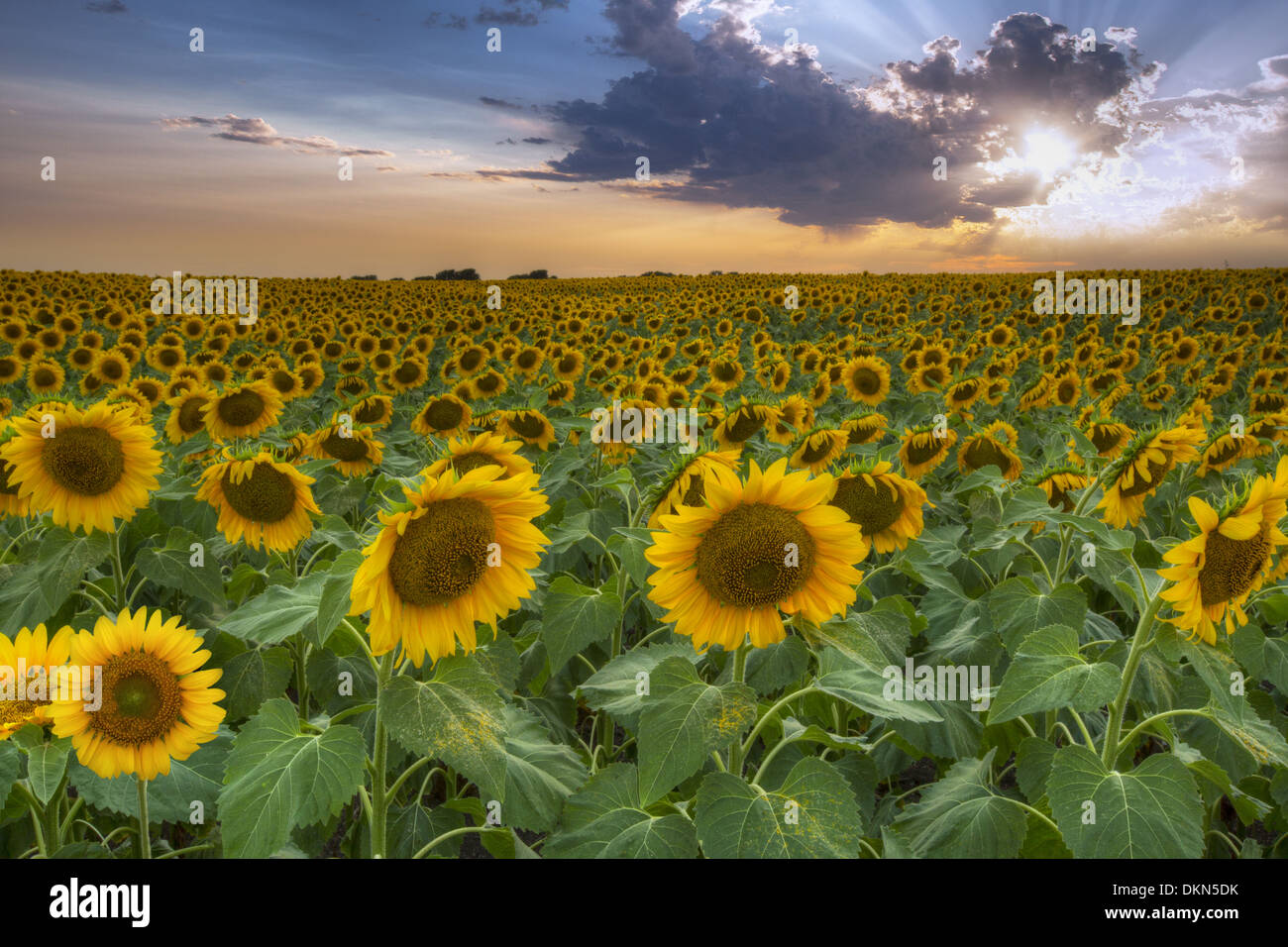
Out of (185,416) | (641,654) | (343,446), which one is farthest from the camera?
(185,416)

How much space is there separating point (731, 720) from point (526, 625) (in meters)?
2.17

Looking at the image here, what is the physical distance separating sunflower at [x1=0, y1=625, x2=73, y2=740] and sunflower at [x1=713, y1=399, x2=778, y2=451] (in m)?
4.34

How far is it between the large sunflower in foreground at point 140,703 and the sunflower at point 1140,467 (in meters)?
3.92

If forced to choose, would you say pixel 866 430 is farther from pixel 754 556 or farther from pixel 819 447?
pixel 754 556

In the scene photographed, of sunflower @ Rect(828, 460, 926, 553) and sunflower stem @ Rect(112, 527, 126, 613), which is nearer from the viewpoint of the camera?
sunflower @ Rect(828, 460, 926, 553)

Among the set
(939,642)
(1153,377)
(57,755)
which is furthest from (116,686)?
(1153,377)

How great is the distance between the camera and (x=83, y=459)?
377 cm

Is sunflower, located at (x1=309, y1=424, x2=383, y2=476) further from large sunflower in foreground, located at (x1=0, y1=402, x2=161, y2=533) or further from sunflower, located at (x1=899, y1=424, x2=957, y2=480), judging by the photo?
sunflower, located at (x1=899, y1=424, x2=957, y2=480)

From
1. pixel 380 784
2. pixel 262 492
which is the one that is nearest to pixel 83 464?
pixel 262 492

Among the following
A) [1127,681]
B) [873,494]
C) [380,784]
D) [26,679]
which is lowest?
[380,784]

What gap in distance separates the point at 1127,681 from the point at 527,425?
5265 millimetres

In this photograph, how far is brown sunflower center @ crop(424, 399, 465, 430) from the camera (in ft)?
25.5

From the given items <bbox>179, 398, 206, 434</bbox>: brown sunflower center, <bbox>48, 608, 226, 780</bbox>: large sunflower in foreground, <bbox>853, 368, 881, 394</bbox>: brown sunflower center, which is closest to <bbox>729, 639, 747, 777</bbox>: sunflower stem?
<bbox>48, 608, 226, 780</bbox>: large sunflower in foreground

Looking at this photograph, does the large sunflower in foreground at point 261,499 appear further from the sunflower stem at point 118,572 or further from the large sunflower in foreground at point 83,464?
the sunflower stem at point 118,572
